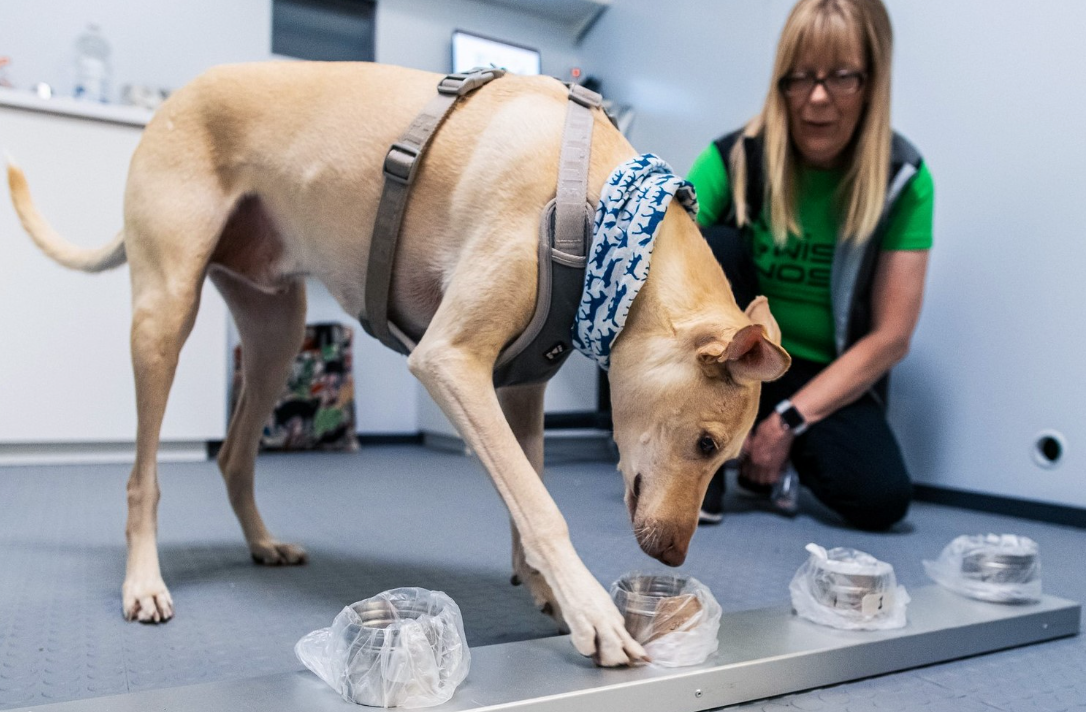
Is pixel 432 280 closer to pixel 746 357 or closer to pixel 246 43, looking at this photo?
pixel 746 357

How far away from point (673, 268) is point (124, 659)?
0.83 metres

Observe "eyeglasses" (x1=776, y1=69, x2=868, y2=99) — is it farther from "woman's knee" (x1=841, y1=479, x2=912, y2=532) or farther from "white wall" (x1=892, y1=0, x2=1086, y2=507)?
"woman's knee" (x1=841, y1=479, x2=912, y2=532)

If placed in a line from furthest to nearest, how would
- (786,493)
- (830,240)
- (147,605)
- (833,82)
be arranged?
(786,493), (830,240), (833,82), (147,605)

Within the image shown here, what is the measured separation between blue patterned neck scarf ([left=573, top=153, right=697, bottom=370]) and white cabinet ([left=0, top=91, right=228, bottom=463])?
226 cm

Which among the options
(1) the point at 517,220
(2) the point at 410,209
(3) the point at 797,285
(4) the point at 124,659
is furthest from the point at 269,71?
(3) the point at 797,285

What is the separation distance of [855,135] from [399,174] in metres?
1.36

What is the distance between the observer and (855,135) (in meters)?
1.95

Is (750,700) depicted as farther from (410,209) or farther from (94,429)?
(94,429)

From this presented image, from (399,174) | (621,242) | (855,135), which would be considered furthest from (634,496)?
(855,135)

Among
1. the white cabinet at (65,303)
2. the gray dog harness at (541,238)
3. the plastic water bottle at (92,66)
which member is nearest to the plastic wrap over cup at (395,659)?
the gray dog harness at (541,238)

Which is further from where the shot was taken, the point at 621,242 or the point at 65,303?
the point at 65,303

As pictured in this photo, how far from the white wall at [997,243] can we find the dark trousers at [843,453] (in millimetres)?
367

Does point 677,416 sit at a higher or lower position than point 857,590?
higher

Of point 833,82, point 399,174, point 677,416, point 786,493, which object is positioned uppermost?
point 833,82
